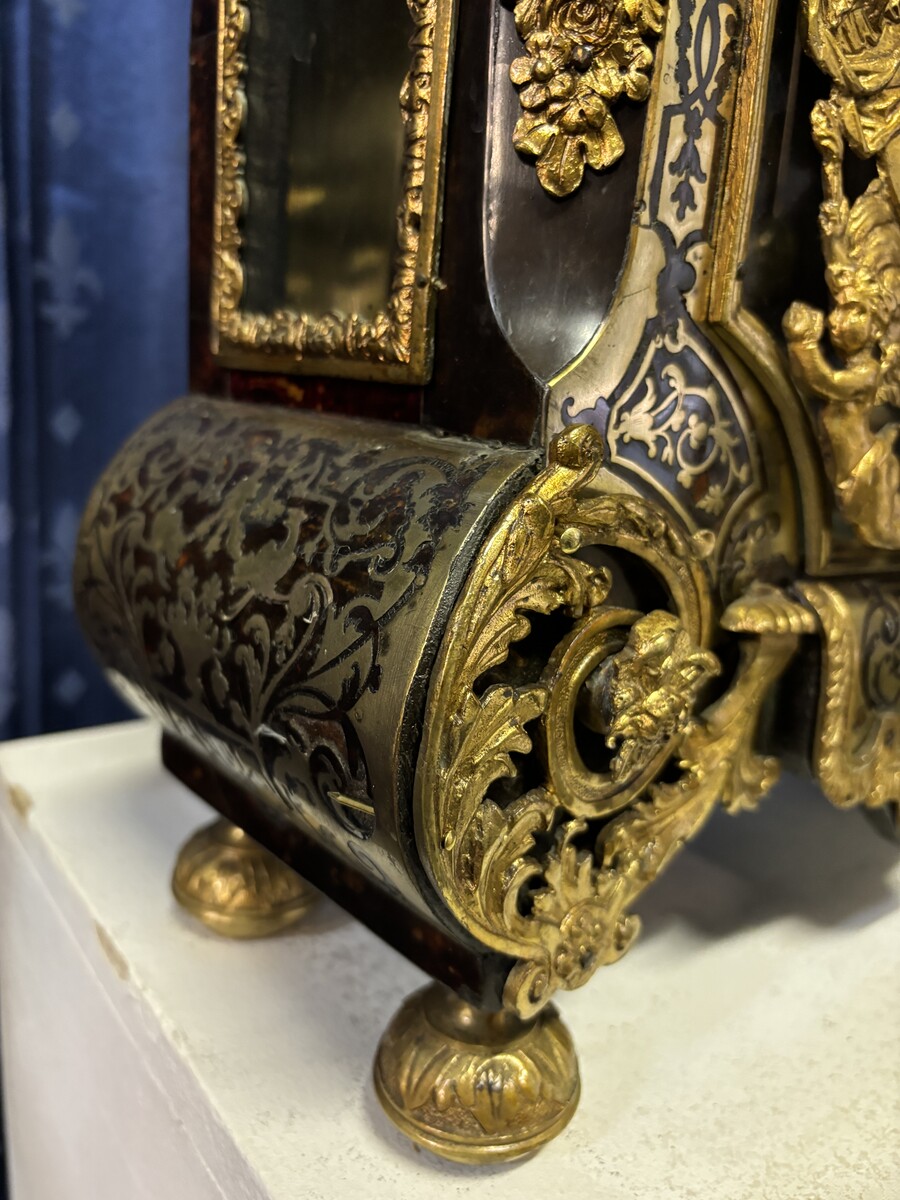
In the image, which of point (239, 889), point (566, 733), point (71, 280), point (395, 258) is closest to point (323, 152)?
point (395, 258)

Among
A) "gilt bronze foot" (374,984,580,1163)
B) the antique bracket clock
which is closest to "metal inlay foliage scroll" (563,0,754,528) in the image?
the antique bracket clock

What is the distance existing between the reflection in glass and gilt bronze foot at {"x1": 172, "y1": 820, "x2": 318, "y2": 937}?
37cm

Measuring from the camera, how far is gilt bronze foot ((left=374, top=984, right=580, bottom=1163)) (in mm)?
481

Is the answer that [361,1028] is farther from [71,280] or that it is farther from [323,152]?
[71,280]

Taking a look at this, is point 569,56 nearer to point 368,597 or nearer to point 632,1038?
point 368,597

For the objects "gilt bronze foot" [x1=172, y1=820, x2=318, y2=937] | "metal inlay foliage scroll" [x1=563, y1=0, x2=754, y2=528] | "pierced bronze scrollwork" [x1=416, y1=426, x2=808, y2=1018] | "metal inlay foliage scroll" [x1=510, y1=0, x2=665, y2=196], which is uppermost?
"metal inlay foliage scroll" [x1=510, y1=0, x2=665, y2=196]

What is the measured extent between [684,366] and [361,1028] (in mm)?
424

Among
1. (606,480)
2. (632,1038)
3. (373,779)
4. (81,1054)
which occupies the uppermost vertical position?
(606,480)

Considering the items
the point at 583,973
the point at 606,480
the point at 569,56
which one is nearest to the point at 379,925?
the point at 583,973

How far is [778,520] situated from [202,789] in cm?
42

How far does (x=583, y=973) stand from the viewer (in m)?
0.48

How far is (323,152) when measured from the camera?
0.56 m

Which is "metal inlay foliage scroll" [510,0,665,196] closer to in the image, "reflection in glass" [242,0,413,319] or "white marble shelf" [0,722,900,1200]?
"reflection in glass" [242,0,413,319]

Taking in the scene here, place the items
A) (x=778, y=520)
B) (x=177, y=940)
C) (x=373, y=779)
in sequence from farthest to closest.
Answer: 1. (x=177, y=940)
2. (x=778, y=520)
3. (x=373, y=779)
